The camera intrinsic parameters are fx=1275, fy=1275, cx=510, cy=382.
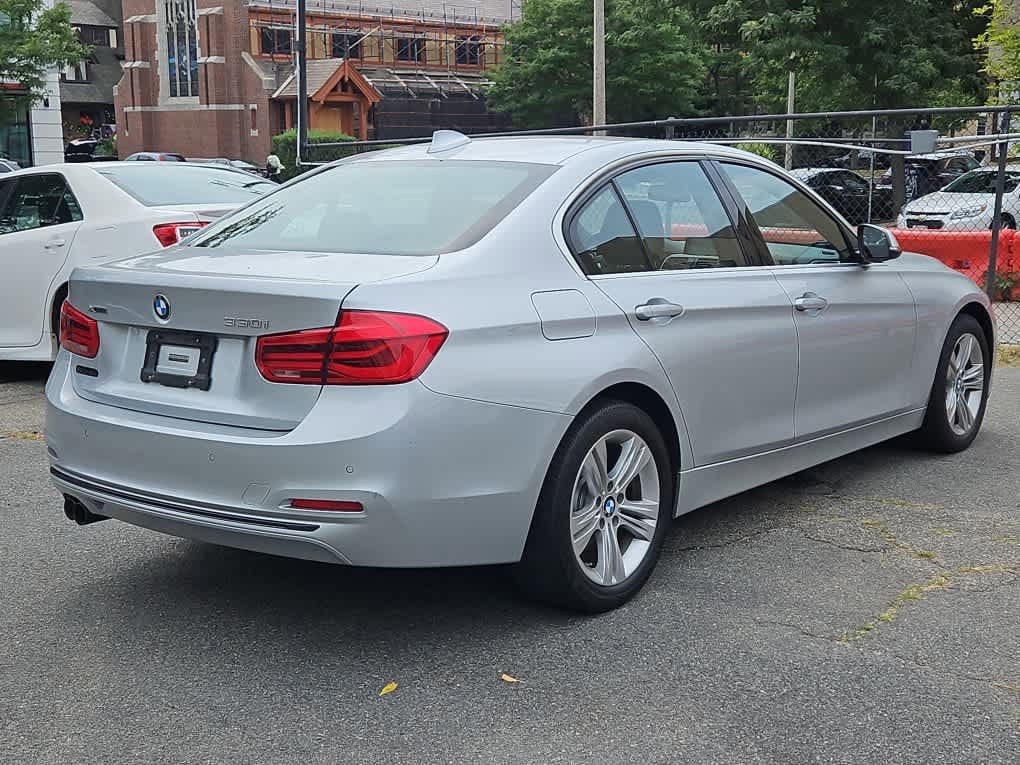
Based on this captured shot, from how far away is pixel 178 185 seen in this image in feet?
30.2

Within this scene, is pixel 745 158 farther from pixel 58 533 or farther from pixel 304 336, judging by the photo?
pixel 58 533

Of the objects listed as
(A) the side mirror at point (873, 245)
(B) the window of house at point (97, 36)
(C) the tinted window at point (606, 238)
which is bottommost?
(A) the side mirror at point (873, 245)

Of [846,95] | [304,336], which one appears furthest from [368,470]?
[846,95]

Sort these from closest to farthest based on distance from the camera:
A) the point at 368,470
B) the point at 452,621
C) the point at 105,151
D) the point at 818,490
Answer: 1. the point at 368,470
2. the point at 452,621
3. the point at 818,490
4. the point at 105,151

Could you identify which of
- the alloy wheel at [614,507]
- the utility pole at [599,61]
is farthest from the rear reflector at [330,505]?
the utility pole at [599,61]

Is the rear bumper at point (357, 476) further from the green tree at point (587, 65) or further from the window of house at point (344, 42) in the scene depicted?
the window of house at point (344, 42)

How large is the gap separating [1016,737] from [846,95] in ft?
100

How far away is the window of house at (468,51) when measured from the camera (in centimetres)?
6962

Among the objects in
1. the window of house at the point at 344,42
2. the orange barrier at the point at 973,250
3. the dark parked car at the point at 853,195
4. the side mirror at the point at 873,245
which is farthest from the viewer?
the window of house at the point at 344,42

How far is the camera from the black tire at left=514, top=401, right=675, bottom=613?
411 centimetres

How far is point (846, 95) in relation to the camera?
32125 mm

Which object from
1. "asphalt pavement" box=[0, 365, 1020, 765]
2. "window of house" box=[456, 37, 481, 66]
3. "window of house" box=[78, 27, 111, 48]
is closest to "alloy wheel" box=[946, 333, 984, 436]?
"asphalt pavement" box=[0, 365, 1020, 765]

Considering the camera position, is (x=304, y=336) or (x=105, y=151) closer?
(x=304, y=336)

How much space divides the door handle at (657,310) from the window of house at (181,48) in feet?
210
